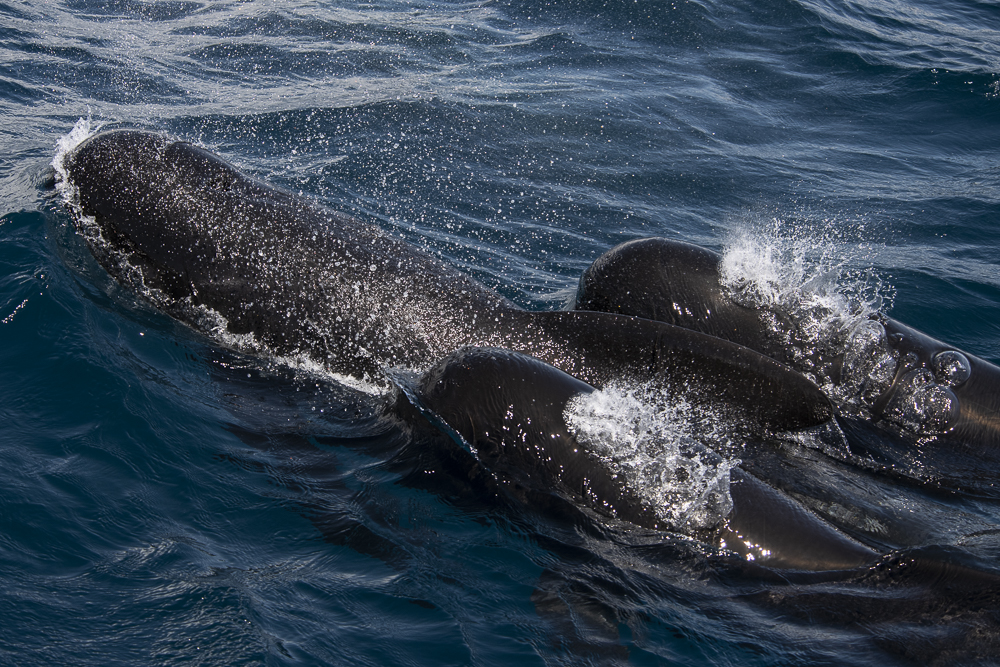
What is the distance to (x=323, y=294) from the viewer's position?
643cm

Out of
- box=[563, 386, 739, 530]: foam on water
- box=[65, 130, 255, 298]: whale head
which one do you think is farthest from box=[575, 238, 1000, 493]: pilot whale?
box=[65, 130, 255, 298]: whale head

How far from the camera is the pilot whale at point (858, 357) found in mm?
6531

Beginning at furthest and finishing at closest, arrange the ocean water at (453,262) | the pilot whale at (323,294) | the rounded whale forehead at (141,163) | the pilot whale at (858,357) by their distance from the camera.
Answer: the rounded whale forehead at (141,163) < the pilot whale at (858,357) < the pilot whale at (323,294) < the ocean water at (453,262)

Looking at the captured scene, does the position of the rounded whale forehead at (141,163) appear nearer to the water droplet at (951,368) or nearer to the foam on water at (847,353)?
the foam on water at (847,353)

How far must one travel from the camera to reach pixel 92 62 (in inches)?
550

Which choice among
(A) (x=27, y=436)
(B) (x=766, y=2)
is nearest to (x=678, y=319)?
(A) (x=27, y=436)

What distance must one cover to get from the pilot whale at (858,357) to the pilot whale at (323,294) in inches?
31.5

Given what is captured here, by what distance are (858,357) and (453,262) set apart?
4.04 meters

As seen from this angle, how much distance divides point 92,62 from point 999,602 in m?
14.2

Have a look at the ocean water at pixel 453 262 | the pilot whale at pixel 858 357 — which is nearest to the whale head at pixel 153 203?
the ocean water at pixel 453 262

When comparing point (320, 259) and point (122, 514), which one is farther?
point (320, 259)

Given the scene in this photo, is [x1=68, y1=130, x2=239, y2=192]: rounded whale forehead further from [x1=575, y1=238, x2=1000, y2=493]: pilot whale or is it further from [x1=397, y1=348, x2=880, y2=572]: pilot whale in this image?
[x1=575, y1=238, x2=1000, y2=493]: pilot whale

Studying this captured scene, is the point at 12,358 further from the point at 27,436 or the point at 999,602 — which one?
the point at 999,602

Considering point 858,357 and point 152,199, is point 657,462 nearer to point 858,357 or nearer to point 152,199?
point 858,357
